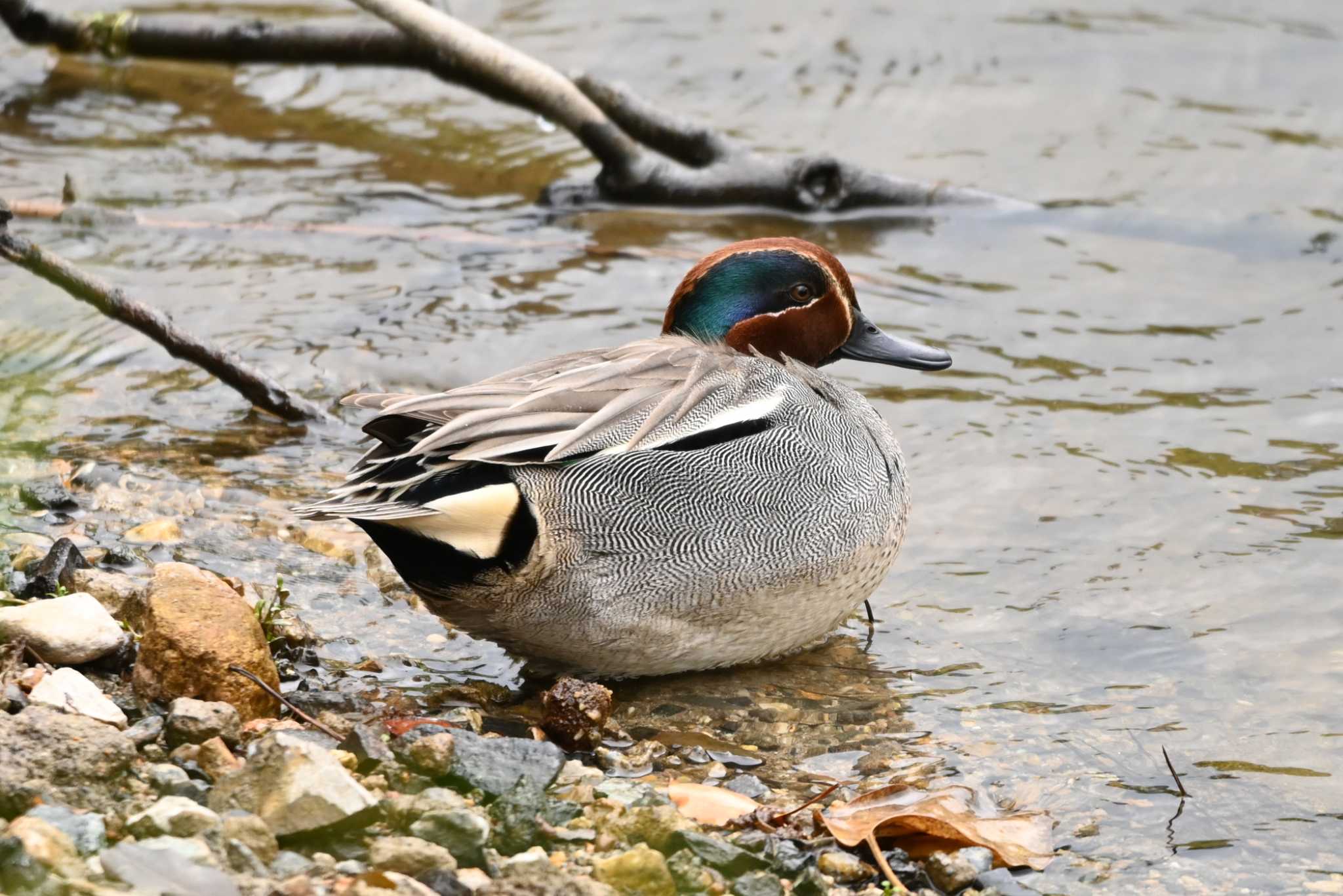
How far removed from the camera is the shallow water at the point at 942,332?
4.11 meters

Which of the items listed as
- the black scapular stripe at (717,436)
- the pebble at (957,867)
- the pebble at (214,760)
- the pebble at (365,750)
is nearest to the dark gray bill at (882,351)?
the black scapular stripe at (717,436)

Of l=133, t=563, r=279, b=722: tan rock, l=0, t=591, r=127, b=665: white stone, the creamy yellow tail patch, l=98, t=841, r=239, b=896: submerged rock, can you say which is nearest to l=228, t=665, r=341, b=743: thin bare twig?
l=133, t=563, r=279, b=722: tan rock

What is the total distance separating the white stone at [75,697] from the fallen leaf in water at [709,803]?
3.97 feet

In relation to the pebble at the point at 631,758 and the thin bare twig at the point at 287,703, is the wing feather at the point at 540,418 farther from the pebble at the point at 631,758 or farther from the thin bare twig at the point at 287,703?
the pebble at the point at 631,758

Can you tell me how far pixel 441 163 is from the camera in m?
9.18

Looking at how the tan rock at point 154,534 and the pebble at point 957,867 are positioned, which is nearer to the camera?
the pebble at point 957,867

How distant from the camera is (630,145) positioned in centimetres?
844

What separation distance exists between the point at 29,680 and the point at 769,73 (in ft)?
26.4

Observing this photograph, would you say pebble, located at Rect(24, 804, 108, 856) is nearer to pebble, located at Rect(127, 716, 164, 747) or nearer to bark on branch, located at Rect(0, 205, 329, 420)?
pebble, located at Rect(127, 716, 164, 747)

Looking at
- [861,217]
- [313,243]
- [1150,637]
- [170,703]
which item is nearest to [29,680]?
[170,703]

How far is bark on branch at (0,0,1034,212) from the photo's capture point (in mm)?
7980

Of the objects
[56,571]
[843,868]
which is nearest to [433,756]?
[843,868]

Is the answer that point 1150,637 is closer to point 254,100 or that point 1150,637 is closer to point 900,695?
point 900,695

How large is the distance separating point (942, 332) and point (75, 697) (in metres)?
4.67
